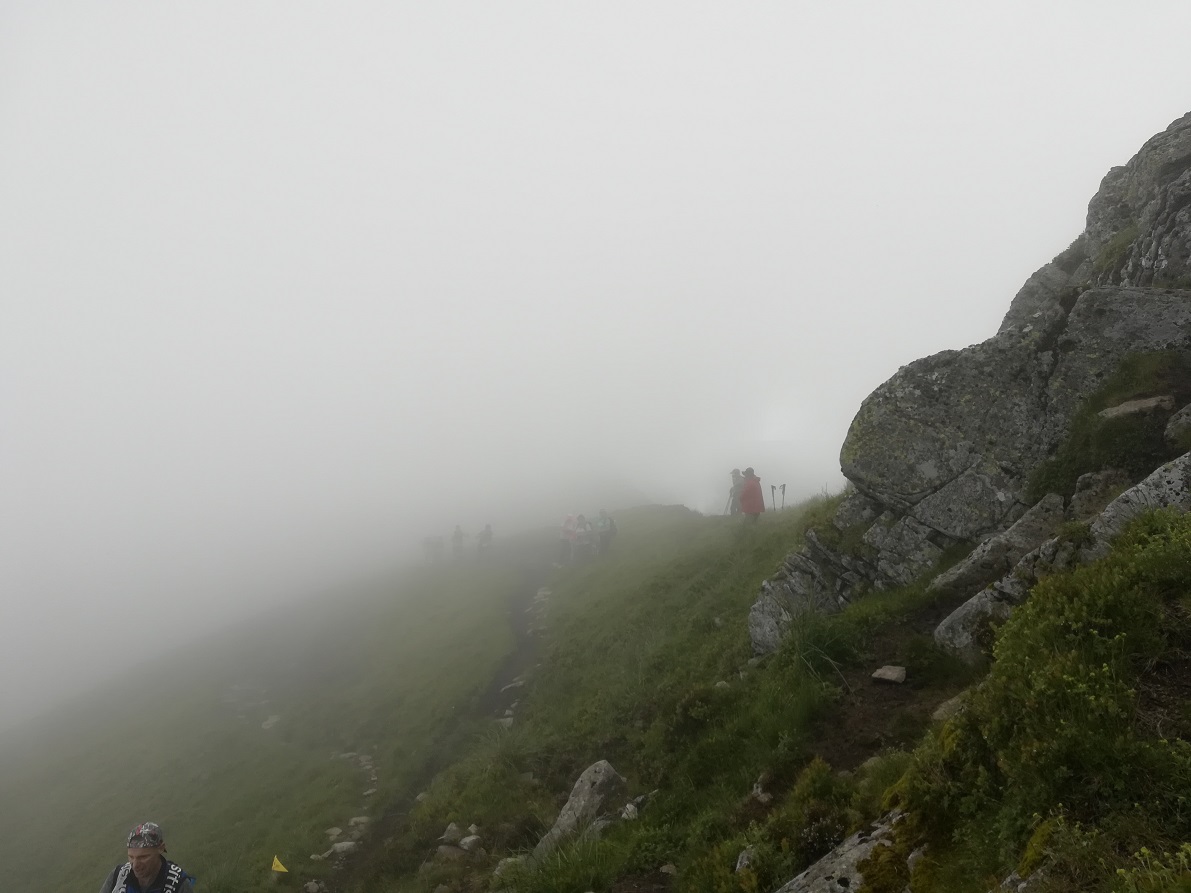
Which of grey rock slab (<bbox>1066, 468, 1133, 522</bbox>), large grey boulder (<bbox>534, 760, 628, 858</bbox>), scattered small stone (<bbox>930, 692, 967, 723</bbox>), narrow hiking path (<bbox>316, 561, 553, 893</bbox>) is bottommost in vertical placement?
narrow hiking path (<bbox>316, 561, 553, 893</bbox>)

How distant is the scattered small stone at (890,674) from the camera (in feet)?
34.8

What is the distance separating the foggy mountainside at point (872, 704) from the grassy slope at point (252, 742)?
279 millimetres

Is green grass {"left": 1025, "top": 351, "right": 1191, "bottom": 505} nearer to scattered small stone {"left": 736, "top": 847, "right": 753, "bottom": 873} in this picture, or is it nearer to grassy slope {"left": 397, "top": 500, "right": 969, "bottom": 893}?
grassy slope {"left": 397, "top": 500, "right": 969, "bottom": 893}

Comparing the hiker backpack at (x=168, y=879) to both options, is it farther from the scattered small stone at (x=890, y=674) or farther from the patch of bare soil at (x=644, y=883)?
the scattered small stone at (x=890, y=674)

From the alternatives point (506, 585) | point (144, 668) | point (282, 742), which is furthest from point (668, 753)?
point (144, 668)

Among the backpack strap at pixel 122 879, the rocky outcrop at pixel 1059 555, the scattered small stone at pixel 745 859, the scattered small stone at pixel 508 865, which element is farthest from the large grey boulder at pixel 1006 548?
the backpack strap at pixel 122 879

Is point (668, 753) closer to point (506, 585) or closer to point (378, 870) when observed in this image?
point (378, 870)

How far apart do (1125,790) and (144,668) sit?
80.6 meters

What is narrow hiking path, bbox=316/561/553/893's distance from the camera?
715 inches

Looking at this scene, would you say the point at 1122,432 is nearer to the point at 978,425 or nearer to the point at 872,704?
the point at 978,425

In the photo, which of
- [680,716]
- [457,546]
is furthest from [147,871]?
[457,546]

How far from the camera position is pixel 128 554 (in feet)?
521

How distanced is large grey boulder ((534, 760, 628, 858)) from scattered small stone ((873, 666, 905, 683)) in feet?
19.9

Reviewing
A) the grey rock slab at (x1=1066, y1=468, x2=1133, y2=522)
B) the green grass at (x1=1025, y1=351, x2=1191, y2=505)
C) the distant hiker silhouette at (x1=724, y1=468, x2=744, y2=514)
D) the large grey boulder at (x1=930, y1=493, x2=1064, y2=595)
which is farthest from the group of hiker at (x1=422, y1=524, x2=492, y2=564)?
the grey rock slab at (x1=1066, y1=468, x2=1133, y2=522)
